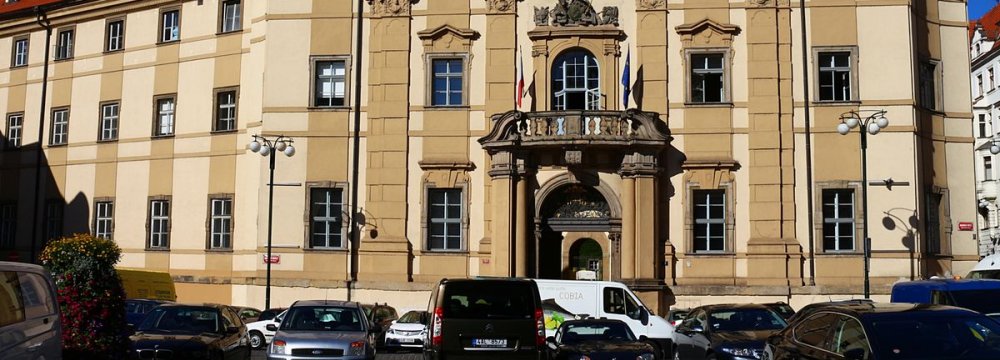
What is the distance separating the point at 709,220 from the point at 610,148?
153 inches

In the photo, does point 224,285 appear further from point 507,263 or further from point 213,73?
point 507,263

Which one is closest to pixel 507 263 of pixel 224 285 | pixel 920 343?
pixel 224 285

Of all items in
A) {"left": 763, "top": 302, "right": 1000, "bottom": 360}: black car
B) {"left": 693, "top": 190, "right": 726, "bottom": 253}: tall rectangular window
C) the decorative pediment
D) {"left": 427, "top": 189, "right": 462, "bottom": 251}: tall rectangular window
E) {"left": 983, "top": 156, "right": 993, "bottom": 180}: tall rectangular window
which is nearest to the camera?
{"left": 763, "top": 302, "right": 1000, "bottom": 360}: black car

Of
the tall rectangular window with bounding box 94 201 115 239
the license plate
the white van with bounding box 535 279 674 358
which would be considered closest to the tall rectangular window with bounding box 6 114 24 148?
the tall rectangular window with bounding box 94 201 115 239

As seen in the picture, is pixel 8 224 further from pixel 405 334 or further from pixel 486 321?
pixel 486 321

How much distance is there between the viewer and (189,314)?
1883cm

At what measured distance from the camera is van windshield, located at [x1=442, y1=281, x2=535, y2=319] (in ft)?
52.5

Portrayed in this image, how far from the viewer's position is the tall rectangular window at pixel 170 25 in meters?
38.9

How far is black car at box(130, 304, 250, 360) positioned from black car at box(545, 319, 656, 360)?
5.57 meters

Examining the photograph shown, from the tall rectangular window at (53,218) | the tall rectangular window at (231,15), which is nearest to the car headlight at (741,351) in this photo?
the tall rectangular window at (231,15)

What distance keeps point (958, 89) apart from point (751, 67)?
274 inches

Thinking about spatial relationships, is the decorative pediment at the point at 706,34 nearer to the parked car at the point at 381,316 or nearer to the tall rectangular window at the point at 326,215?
the tall rectangular window at the point at 326,215

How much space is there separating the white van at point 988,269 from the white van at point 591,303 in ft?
31.5

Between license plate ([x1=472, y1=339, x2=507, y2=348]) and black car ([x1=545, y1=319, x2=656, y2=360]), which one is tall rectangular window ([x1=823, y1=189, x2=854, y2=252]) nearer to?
black car ([x1=545, y1=319, x2=656, y2=360])
